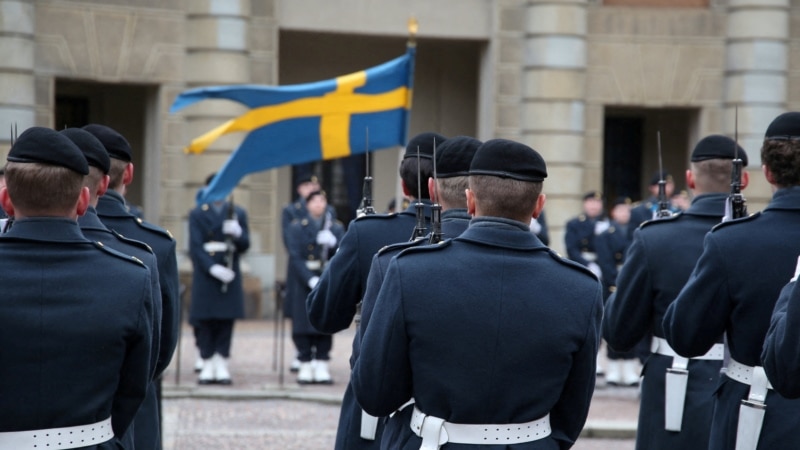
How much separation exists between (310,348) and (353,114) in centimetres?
358

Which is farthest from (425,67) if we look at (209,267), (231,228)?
(209,267)

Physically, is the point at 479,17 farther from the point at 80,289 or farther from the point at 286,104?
the point at 80,289

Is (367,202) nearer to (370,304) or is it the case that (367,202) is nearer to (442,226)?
(442,226)

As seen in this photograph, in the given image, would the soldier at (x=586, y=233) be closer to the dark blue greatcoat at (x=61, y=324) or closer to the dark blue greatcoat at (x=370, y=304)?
the dark blue greatcoat at (x=370, y=304)

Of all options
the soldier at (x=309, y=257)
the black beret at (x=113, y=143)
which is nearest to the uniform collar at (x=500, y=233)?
the black beret at (x=113, y=143)

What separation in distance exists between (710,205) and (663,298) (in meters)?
0.49

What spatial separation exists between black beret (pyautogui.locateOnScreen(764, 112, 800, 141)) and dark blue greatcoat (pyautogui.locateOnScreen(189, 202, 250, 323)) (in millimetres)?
8421

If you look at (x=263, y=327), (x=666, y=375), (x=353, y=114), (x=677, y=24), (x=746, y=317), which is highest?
(x=677, y=24)

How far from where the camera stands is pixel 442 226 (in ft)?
15.9

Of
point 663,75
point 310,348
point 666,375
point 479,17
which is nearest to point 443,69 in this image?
point 479,17

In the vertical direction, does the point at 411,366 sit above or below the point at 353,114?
below

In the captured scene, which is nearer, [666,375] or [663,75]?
[666,375]

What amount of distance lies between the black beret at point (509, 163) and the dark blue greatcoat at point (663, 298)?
A: 2.15 m

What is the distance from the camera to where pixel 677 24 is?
1888cm
